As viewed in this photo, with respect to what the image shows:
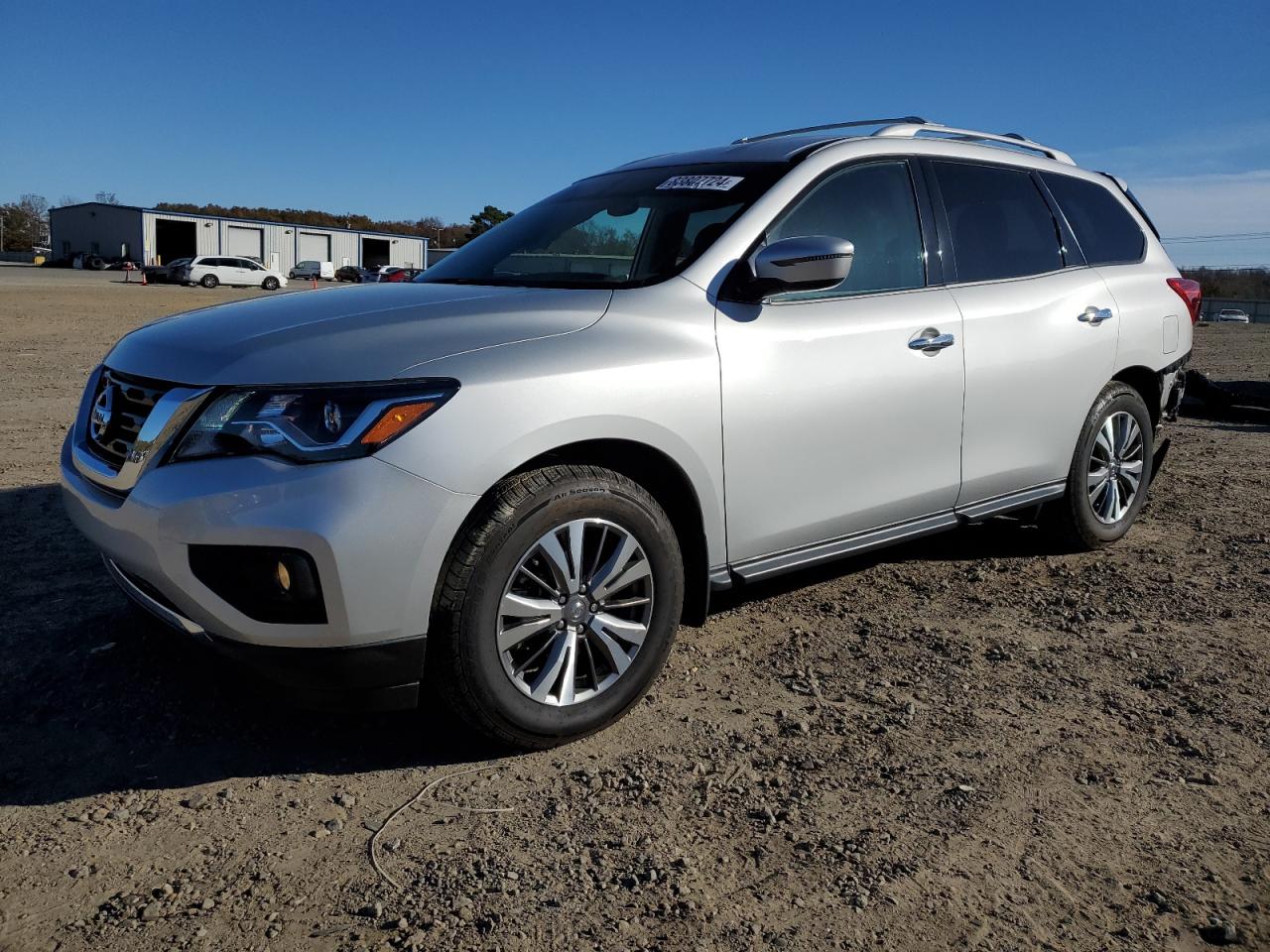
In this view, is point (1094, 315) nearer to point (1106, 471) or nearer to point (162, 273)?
point (1106, 471)

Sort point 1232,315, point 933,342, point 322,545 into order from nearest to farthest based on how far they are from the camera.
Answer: point 322,545, point 933,342, point 1232,315

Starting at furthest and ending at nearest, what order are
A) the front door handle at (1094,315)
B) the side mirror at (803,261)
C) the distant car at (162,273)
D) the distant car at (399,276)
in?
1. the distant car at (162,273)
2. the front door handle at (1094,315)
3. the distant car at (399,276)
4. the side mirror at (803,261)

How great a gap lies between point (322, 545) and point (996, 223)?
327 cm

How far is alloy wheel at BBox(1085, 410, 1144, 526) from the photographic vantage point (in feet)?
16.1

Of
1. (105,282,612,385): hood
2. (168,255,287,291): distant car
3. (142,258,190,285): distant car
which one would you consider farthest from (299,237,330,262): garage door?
(105,282,612,385): hood

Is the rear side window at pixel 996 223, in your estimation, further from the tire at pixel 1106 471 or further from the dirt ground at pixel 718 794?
the dirt ground at pixel 718 794

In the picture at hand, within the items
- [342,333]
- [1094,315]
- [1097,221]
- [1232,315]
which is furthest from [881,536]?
[1232,315]

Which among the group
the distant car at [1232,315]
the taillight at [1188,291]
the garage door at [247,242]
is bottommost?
the taillight at [1188,291]

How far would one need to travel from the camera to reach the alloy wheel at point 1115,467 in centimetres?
492

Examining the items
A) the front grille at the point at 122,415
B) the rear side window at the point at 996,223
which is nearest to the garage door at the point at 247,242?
the rear side window at the point at 996,223

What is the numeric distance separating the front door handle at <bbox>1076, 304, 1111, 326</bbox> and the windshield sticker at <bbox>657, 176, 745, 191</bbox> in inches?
71.8

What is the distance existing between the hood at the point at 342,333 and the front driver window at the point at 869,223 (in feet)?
2.97

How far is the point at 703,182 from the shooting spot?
3898 mm

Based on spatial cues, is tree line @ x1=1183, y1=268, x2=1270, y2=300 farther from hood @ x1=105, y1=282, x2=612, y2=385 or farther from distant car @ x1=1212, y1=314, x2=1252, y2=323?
hood @ x1=105, y1=282, x2=612, y2=385
